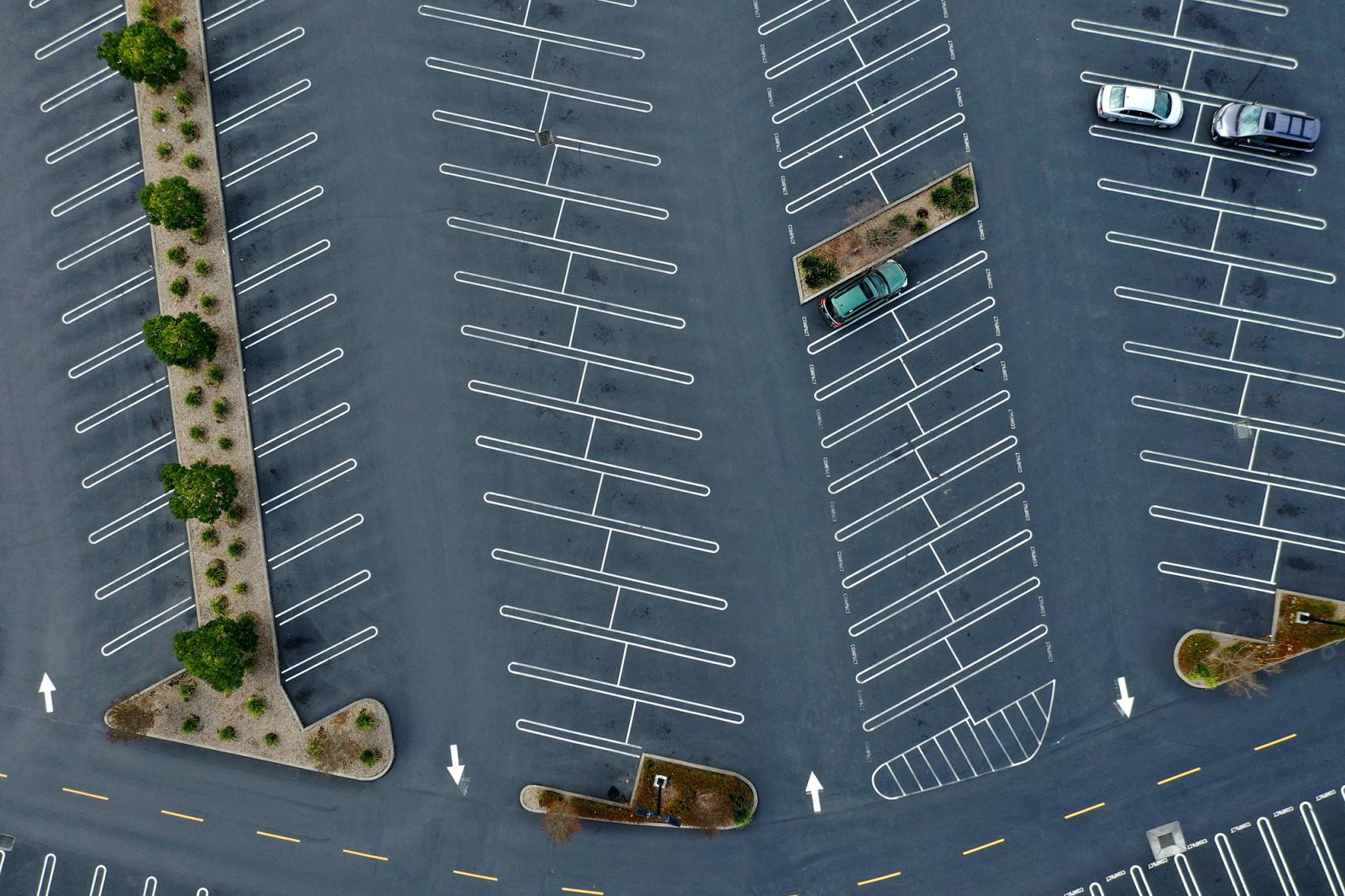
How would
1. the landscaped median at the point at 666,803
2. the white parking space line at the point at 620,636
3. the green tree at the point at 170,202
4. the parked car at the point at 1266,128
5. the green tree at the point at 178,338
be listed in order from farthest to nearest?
1. the white parking space line at the point at 620,636
2. the parked car at the point at 1266,128
3. the landscaped median at the point at 666,803
4. the green tree at the point at 170,202
5. the green tree at the point at 178,338

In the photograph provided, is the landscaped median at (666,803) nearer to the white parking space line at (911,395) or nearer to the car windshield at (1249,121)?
the white parking space line at (911,395)

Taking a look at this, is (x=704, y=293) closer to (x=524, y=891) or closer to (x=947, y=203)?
(x=947, y=203)

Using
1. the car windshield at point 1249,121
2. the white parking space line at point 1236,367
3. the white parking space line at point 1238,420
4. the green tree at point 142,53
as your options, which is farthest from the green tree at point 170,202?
the car windshield at point 1249,121

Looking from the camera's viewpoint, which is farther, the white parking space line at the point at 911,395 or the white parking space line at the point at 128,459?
the white parking space line at the point at 128,459

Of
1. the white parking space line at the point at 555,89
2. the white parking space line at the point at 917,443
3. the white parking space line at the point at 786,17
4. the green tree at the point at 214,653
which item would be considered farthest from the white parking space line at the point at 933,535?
the green tree at the point at 214,653

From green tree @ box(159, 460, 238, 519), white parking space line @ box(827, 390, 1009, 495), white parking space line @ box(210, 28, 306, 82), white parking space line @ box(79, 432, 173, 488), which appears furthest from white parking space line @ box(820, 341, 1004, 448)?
white parking space line @ box(210, 28, 306, 82)

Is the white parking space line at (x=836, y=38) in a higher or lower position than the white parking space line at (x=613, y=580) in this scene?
higher

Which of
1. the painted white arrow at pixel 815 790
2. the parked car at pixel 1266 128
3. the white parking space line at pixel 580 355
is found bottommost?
the painted white arrow at pixel 815 790

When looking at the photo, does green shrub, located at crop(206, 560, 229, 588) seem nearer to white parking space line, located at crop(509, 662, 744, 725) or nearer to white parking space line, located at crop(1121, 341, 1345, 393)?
white parking space line, located at crop(509, 662, 744, 725)

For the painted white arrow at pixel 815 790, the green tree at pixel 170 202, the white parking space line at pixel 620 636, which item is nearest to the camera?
the green tree at pixel 170 202
